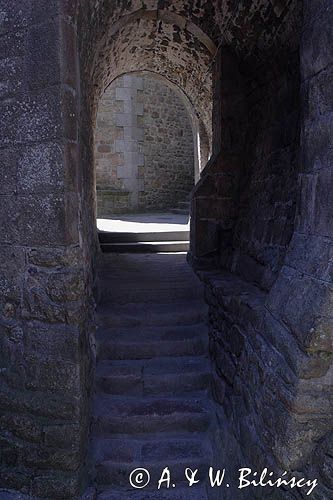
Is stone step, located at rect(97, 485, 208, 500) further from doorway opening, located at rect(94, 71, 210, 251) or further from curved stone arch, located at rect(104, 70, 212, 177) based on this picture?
doorway opening, located at rect(94, 71, 210, 251)

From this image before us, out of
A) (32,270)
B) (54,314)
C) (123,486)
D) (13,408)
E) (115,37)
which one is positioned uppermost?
(115,37)

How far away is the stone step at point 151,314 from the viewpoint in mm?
3668

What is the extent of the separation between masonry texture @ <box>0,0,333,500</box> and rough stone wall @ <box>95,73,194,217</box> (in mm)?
7365

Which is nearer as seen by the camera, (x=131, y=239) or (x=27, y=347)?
(x=27, y=347)

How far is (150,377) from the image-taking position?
3316 millimetres

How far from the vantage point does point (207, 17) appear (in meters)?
3.78

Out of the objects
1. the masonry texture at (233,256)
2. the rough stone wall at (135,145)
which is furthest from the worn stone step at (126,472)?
the rough stone wall at (135,145)

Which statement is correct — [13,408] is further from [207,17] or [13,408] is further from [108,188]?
[108,188]

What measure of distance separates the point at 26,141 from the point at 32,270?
820mm

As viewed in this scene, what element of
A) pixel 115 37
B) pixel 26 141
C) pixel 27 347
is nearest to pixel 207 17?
pixel 115 37

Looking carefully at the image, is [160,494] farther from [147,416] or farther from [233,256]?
[233,256]

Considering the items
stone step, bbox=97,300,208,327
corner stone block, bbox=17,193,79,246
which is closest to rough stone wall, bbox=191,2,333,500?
stone step, bbox=97,300,208,327

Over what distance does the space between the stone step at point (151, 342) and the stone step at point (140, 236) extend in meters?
2.46

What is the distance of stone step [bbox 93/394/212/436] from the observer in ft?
10.0
